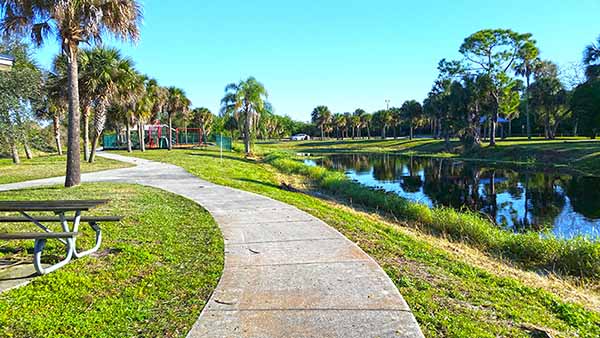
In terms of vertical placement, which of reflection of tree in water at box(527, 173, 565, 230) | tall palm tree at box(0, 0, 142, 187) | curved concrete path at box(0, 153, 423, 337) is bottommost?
reflection of tree in water at box(527, 173, 565, 230)

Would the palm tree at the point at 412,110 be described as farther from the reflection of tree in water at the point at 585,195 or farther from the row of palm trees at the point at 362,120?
the reflection of tree in water at the point at 585,195

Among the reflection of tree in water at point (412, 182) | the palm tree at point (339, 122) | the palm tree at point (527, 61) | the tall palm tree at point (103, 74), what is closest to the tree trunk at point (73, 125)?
the tall palm tree at point (103, 74)

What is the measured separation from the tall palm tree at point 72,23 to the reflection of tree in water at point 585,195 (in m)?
15.9

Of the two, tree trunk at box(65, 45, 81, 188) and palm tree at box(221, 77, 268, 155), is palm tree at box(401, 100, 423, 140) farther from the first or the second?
tree trunk at box(65, 45, 81, 188)

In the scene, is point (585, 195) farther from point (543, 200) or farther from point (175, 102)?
point (175, 102)

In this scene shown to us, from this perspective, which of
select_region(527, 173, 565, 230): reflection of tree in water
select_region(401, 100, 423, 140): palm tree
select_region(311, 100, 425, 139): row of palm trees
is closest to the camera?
select_region(527, 173, 565, 230): reflection of tree in water

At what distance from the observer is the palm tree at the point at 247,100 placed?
1410 inches

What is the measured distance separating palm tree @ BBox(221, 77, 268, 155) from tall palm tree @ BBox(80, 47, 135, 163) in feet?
47.1

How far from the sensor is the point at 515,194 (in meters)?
17.8

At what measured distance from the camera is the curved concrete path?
3.37 m

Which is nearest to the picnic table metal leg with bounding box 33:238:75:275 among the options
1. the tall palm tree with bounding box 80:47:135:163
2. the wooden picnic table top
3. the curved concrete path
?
the wooden picnic table top

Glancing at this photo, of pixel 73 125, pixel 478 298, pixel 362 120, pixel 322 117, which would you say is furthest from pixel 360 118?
pixel 478 298

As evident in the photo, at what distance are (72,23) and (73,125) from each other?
2939mm

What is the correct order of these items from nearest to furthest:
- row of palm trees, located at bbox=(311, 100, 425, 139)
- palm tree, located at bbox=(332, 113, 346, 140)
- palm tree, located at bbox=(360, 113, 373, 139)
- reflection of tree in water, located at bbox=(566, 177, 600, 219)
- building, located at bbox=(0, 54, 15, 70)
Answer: building, located at bbox=(0, 54, 15, 70) → reflection of tree in water, located at bbox=(566, 177, 600, 219) → row of palm trees, located at bbox=(311, 100, 425, 139) → palm tree, located at bbox=(360, 113, 373, 139) → palm tree, located at bbox=(332, 113, 346, 140)
